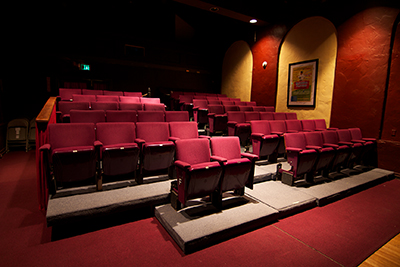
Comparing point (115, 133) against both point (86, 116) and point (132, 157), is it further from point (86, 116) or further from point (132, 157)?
point (86, 116)

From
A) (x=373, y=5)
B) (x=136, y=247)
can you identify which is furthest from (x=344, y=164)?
(x=136, y=247)

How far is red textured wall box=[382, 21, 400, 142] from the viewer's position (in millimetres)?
2035

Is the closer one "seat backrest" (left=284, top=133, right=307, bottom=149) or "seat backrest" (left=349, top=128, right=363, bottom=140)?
"seat backrest" (left=284, top=133, right=307, bottom=149)

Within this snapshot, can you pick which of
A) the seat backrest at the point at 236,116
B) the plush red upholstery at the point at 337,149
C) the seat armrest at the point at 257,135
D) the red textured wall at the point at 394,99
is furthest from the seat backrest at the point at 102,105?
the red textured wall at the point at 394,99

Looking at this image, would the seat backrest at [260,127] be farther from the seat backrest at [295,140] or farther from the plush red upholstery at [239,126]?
the seat backrest at [295,140]

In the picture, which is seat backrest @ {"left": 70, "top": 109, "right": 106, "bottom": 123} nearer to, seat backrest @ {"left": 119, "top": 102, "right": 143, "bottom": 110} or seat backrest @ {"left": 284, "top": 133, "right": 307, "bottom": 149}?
seat backrest @ {"left": 119, "top": 102, "right": 143, "bottom": 110}

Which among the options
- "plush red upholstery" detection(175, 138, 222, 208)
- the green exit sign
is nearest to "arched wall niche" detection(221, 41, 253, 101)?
the green exit sign

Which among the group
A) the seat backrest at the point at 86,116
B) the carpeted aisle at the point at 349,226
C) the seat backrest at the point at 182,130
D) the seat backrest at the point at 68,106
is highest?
the seat backrest at the point at 68,106

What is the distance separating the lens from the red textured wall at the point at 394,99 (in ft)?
6.68

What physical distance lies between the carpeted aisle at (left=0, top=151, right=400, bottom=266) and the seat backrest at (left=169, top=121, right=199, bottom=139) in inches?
25.9

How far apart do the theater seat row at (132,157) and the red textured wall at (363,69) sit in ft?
5.99

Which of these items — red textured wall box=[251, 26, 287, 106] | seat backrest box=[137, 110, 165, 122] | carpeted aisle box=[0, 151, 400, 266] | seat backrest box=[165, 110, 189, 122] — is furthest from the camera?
red textured wall box=[251, 26, 287, 106]

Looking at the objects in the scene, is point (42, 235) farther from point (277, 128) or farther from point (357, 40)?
point (357, 40)

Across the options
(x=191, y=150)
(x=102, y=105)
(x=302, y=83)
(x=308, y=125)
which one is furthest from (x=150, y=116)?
(x=302, y=83)
